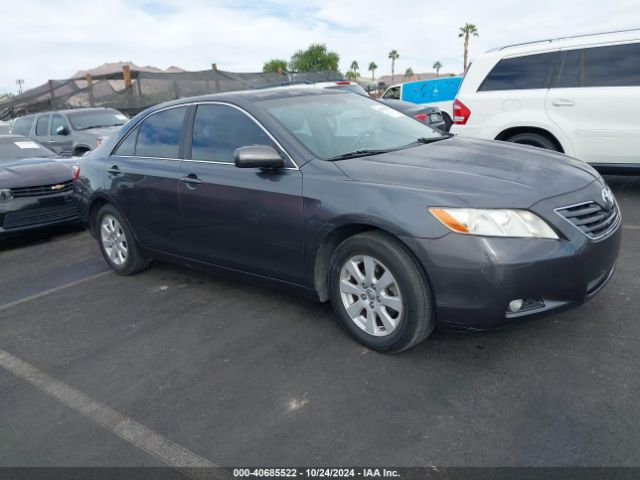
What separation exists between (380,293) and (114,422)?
1.60 m

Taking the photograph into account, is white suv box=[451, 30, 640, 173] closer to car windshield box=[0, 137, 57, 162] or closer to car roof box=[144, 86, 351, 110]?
car roof box=[144, 86, 351, 110]

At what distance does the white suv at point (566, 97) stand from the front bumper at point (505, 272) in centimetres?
379

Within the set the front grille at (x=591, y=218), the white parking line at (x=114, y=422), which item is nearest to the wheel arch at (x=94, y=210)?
the white parking line at (x=114, y=422)

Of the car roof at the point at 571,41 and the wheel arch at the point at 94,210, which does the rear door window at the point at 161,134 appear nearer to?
the wheel arch at the point at 94,210

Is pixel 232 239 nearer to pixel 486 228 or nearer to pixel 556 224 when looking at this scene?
pixel 486 228

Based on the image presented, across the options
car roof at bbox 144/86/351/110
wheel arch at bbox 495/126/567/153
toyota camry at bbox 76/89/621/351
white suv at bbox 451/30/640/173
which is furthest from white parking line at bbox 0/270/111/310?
wheel arch at bbox 495/126/567/153

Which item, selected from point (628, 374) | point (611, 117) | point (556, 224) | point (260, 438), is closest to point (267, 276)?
point (260, 438)

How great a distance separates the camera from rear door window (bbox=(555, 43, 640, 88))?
6020 mm

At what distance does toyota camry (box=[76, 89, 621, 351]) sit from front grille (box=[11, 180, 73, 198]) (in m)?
2.47

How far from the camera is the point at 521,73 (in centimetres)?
676

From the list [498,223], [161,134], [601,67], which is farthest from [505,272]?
[601,67]

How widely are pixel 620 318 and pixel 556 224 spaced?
1.02 m

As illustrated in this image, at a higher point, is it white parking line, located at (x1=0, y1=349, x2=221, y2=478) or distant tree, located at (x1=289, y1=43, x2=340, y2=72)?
distant tree, located at (x1=289, y1=43, x2=340, y2=72)

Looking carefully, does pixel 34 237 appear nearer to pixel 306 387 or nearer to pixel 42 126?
pixel 306 387
